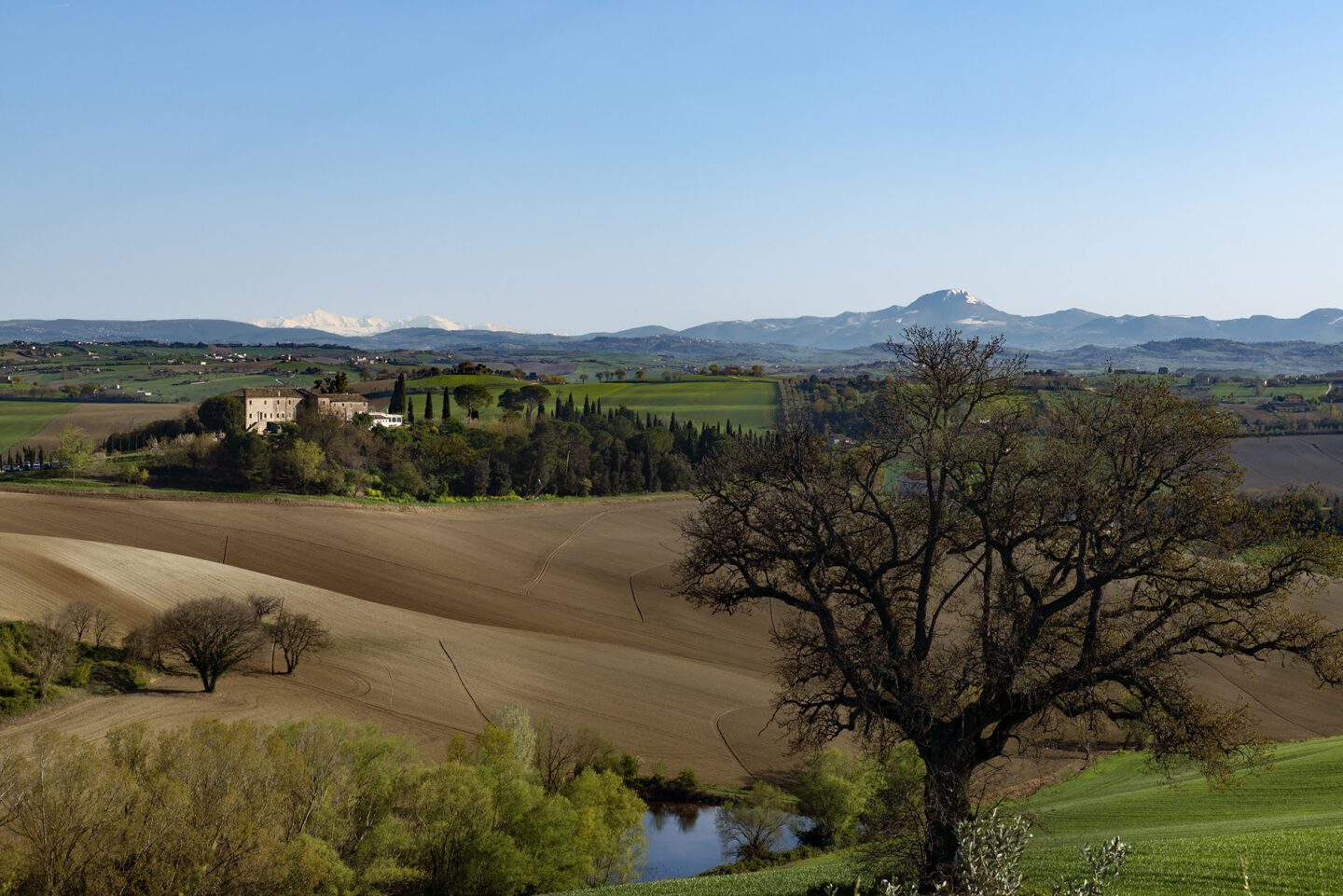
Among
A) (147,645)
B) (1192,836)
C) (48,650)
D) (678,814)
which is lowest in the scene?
(678,814)

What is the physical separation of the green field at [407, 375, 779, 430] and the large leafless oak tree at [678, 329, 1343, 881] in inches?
4384

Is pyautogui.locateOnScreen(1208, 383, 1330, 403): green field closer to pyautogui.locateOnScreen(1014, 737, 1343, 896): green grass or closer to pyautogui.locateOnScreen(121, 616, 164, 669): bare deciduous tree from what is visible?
pyautogui.locateOnScreen(1014, 737, 1343, 896): green grass

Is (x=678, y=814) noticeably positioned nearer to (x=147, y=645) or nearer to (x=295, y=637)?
(x=295, y=637)

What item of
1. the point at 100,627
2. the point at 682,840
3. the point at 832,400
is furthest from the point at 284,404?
the point at 682,840

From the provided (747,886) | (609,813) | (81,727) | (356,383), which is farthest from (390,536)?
(356,383)

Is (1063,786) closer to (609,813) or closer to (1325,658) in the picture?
(609,813)

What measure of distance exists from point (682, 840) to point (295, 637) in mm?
20086

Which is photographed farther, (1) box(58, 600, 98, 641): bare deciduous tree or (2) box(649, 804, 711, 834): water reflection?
(1) box(58, 600, 98, 641): bare deciduous tree

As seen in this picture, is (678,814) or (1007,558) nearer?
(1007,558)

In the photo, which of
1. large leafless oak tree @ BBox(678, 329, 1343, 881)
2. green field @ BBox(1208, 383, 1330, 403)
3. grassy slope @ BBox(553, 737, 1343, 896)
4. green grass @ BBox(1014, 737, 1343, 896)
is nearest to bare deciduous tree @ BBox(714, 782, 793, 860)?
green grass @ BBox(1014, 737, 1343, 896)

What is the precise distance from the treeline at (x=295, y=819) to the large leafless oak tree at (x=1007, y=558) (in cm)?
1268

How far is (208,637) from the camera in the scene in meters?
44.1

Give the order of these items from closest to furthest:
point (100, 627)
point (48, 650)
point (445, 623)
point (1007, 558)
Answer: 1. point (1007, 558)
2. point (48, 650)
3. point (100, 627)
4. point (445, 623)

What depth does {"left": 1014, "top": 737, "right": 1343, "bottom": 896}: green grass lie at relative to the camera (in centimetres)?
1445
